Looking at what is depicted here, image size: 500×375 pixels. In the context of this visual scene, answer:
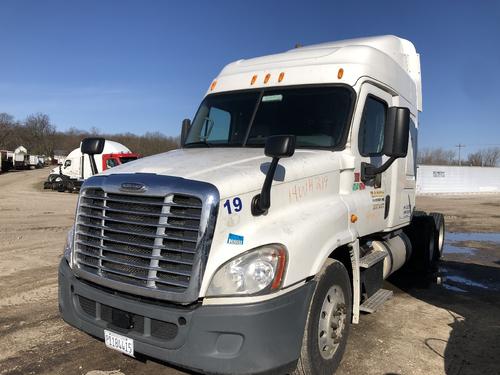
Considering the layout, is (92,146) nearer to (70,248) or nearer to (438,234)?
(70,248)

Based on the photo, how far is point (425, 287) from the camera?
758cm

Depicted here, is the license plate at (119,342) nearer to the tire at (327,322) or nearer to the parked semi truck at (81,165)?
the tire at (327,322)

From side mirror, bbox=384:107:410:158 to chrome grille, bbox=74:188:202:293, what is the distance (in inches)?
86.4

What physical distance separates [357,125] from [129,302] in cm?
279

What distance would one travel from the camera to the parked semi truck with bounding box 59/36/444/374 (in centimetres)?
314

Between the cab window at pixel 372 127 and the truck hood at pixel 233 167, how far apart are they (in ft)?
1.95

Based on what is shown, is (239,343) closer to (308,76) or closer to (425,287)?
(308,76)

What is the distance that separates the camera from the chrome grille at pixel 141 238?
3.21m

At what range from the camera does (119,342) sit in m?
3.45

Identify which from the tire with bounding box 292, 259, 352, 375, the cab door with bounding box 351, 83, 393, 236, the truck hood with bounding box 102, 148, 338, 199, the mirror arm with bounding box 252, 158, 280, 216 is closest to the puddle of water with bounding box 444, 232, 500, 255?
the cab door with bounding box 351, 83, 393, 236

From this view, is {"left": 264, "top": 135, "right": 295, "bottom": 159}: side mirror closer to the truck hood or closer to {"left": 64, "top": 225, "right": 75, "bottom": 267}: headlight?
the truck hood

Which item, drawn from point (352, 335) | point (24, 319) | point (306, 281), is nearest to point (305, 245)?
point (306, 281)

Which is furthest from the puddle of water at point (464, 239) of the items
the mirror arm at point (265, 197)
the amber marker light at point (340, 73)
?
the mirror arm at point (265, 197)

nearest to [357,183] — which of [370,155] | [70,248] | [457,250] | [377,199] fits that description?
[370,155]
